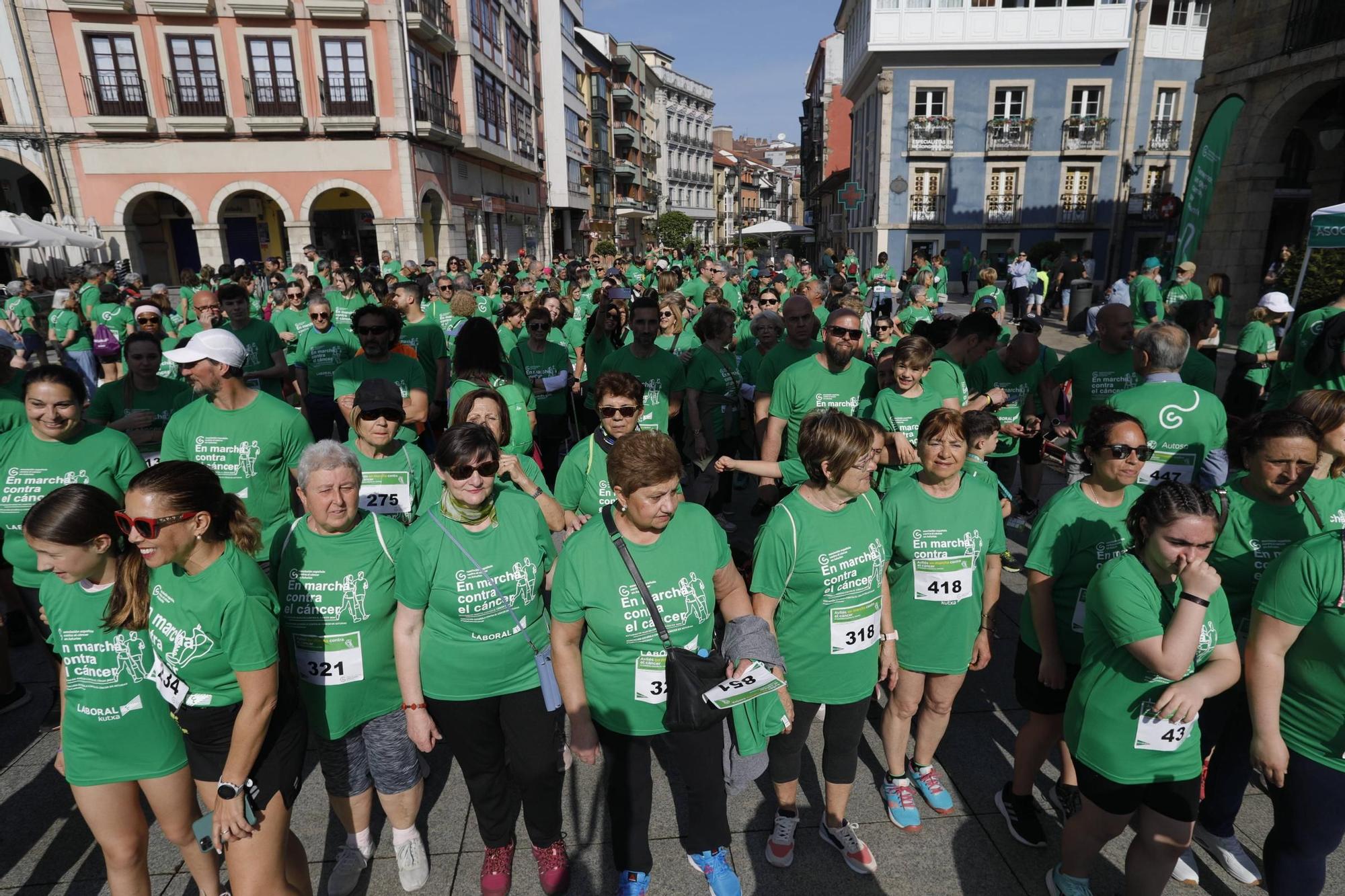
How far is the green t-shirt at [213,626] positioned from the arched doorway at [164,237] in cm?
2882

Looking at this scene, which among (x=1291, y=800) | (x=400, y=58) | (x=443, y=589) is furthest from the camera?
(x=400, y=58)

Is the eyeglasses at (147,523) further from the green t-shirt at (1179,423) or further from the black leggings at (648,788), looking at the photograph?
the green t-shirt at (1179,423)

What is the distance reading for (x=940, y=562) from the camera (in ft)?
10.2

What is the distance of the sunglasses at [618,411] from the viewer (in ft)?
12.0

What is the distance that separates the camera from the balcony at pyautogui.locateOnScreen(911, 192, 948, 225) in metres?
31.9

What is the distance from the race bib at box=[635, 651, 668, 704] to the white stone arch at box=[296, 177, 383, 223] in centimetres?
2561

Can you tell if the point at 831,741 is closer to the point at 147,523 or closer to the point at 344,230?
the point at 147,523

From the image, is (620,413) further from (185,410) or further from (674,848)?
(185,410)

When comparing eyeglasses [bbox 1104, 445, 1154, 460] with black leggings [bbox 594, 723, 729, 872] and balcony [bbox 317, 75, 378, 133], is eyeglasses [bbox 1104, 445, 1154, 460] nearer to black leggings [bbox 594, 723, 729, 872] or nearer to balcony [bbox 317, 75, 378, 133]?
black leggings [bbox 594, 723, 729, 872]

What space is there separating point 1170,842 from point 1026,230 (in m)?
33.9

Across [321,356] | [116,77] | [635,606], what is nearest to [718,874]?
[635,606]

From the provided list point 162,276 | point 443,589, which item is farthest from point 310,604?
point 162,276

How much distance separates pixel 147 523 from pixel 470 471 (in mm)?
969

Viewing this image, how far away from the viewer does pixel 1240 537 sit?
115 inches
